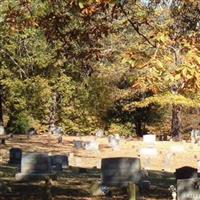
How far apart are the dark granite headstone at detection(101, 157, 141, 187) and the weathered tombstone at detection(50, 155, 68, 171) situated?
367cm

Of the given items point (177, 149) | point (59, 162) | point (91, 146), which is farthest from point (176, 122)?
point (59, 162)

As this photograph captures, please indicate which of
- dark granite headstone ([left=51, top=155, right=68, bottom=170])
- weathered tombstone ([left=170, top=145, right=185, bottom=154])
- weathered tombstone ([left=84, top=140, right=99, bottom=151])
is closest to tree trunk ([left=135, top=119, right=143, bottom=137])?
weathered tombstone ([left=170, top=145, right=185, bottom=154])

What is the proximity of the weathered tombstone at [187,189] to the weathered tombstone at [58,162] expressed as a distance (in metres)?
8.08

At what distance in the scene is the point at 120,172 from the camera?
645 inches

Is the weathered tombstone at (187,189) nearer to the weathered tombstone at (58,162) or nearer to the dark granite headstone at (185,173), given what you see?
the dark granite headstone at (185,173)

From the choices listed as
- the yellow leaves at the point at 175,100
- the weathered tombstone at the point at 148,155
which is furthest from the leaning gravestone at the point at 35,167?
the yellow leaves at the point at 175,100

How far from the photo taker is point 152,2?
9.96 meters

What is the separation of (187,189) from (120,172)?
14.0 ft

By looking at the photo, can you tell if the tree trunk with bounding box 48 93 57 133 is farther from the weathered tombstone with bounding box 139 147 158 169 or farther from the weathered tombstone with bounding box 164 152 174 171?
the weathered tombstone with bounding box 164 152 174 171

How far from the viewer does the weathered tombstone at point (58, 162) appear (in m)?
19.9

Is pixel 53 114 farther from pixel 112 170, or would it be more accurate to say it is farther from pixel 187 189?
pixel 187 189

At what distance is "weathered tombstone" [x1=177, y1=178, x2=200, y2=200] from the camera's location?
40.5ft

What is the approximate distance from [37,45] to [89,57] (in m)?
33.6

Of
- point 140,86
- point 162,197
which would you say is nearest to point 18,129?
point 162,197
